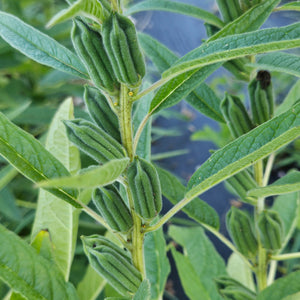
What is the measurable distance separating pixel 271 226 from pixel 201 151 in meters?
1.18

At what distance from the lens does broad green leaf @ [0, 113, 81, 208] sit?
285mm

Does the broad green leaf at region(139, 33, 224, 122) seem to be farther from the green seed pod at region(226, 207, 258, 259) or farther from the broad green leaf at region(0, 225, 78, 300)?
the broad green leaf at region(0, 225, 78, 300)

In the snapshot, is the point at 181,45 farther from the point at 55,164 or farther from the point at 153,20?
the point at 55,164

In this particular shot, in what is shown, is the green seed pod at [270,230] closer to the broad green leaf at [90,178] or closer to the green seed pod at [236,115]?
the green seed pod at [236,115]

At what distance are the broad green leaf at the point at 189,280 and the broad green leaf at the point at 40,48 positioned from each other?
0.28 meters

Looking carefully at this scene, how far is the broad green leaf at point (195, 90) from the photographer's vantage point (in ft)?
1.45

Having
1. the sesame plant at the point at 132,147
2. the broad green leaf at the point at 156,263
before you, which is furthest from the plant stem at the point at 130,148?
the broad green leaf at the point at 156,263

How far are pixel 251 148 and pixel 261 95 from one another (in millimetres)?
117

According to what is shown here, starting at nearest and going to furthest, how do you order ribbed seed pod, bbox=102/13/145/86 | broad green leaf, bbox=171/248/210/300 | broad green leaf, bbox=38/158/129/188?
broad green leaf, bbox=38/158/129/188
ribbed seed pod, bbox=102/13/145/86
broad green leaf, bbox=171/248/210/300

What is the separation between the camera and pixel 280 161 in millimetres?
1429

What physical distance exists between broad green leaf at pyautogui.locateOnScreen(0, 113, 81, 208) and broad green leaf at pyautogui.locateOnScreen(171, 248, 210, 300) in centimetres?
25

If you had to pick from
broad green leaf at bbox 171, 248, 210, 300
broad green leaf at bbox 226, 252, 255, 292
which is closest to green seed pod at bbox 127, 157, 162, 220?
broad green leaf at bbox 171, 248, 210, 300

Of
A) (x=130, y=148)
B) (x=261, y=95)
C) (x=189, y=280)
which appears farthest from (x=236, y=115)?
(x=189, y=280)

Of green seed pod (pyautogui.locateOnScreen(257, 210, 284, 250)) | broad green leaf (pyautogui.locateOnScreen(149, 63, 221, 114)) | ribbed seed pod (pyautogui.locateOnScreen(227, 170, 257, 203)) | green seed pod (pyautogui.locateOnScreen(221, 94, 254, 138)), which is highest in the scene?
broad green leaf (pyautogui.locateOnScreen(149, 63, 221, 114))
